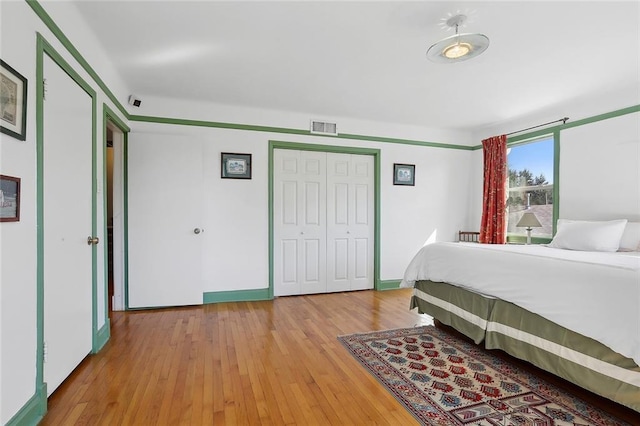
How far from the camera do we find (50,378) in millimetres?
1810

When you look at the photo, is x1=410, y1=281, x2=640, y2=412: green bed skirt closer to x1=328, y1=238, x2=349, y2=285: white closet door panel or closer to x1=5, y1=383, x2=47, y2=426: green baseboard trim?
x1=328, y1=238, x2=349, y2=285: white closet door panel

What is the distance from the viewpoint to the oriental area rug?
1.67 m

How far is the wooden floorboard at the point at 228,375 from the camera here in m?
1.70

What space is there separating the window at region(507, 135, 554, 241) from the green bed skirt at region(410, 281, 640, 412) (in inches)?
85.0

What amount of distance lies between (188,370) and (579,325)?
2407mm

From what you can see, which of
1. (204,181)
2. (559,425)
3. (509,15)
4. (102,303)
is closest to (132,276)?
(102,303)

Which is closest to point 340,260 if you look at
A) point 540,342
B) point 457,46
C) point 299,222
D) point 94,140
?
point 299,222

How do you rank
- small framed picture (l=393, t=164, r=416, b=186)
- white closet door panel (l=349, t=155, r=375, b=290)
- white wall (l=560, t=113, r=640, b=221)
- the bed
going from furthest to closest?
small framed picture (l=393, t=164, r=416, b=186) → white closet door panel (l=349, t=155, r=375, b=290) → white wall (l=560, t=113, r=640, b=221) → the bed

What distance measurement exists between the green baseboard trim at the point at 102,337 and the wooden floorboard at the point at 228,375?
0.16 feet

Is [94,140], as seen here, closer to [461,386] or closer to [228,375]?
[228,375]

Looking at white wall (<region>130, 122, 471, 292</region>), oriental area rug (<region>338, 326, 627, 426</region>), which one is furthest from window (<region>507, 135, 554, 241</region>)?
oriental area rug (<region>338, 326, 627, 426</region>)

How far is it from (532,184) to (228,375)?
4339 millimetres

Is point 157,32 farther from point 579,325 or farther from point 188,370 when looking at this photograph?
point 579,325

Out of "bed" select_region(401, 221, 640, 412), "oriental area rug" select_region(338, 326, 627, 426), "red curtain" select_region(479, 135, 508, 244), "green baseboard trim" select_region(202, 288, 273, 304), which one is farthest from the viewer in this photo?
"red curtain" select_region(479, 135, 508, 244)
